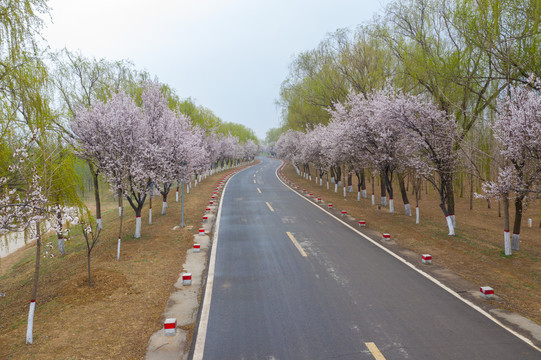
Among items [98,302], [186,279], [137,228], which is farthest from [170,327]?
[137,228]

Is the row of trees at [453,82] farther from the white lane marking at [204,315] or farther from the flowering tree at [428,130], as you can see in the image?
the white lane marking at [204,315]

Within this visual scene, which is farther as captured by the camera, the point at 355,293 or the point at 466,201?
the point at 466,201

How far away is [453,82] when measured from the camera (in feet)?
54.6

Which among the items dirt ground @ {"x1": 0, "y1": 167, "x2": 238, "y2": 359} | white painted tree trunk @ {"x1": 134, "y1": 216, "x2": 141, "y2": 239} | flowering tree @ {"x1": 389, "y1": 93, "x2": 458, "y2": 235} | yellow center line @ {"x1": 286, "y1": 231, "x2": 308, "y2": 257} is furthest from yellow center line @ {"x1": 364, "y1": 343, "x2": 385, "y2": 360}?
white painted tree trunk @ {"x1": 134, "y1": 216, "x2": 141, "y2": 239}

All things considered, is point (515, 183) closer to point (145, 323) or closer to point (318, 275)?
point (318, 275)

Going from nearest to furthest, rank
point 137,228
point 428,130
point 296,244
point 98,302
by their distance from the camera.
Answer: point 98,302, point 296,244, point 428,130, point 137,228

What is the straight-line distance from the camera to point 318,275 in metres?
10.3

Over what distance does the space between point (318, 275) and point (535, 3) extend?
1281 centimetres

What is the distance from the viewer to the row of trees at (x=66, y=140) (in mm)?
8094

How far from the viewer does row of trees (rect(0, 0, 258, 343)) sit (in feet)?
26.6

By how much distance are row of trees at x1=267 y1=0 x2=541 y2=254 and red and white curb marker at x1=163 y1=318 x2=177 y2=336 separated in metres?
10.8

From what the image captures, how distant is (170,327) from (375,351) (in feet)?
14.3

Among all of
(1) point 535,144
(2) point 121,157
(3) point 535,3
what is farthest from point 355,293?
(3) point 535,3

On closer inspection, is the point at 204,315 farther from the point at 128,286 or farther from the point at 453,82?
the point at 453,82
